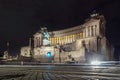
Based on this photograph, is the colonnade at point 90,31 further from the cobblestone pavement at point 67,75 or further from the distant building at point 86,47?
the cobblestone pavement at point 67,75

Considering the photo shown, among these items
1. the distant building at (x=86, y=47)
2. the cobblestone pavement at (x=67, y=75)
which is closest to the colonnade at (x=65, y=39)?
the distant building at (x=86, y=47)

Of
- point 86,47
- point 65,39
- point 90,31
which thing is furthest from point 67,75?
point 65,39

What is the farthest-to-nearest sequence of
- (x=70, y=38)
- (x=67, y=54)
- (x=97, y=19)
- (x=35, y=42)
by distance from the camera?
(x=35, y=42) → (x=70, y=38) → (x=97, y=19) → (x=67, y=54)

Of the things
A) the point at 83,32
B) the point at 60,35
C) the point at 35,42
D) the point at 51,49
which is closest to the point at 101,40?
the point at 83,32

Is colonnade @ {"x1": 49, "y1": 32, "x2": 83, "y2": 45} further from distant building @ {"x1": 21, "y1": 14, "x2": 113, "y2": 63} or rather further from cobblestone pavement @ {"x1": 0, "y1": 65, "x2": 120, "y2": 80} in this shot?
cobblestone pavement @ {"x1": 0, "y1": 65, "x2": 120, "y2": 80}

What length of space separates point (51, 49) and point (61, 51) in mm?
21249

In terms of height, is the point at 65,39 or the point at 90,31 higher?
the point at 90,31

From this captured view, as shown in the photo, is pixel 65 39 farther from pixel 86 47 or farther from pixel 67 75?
pixel 67 75

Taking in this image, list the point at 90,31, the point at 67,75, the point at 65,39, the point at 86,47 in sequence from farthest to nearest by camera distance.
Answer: the point at 65,39 → the point at 90,31 → the point at 86,47 → the point at 67,75

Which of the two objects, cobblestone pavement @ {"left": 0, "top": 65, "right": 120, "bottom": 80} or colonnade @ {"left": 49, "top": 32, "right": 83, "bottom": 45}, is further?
colonnade @ {"left": 49, "top": 32, "right": 83, "bottom": 45}

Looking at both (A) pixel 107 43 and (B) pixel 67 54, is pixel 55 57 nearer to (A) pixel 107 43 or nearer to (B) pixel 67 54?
(B) pixel 67 54

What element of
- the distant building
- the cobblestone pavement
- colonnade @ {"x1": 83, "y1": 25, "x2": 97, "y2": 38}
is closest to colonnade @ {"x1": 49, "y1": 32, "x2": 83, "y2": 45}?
the distant building

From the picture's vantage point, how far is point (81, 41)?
13675 cm

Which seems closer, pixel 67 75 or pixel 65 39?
pixel 67 75
